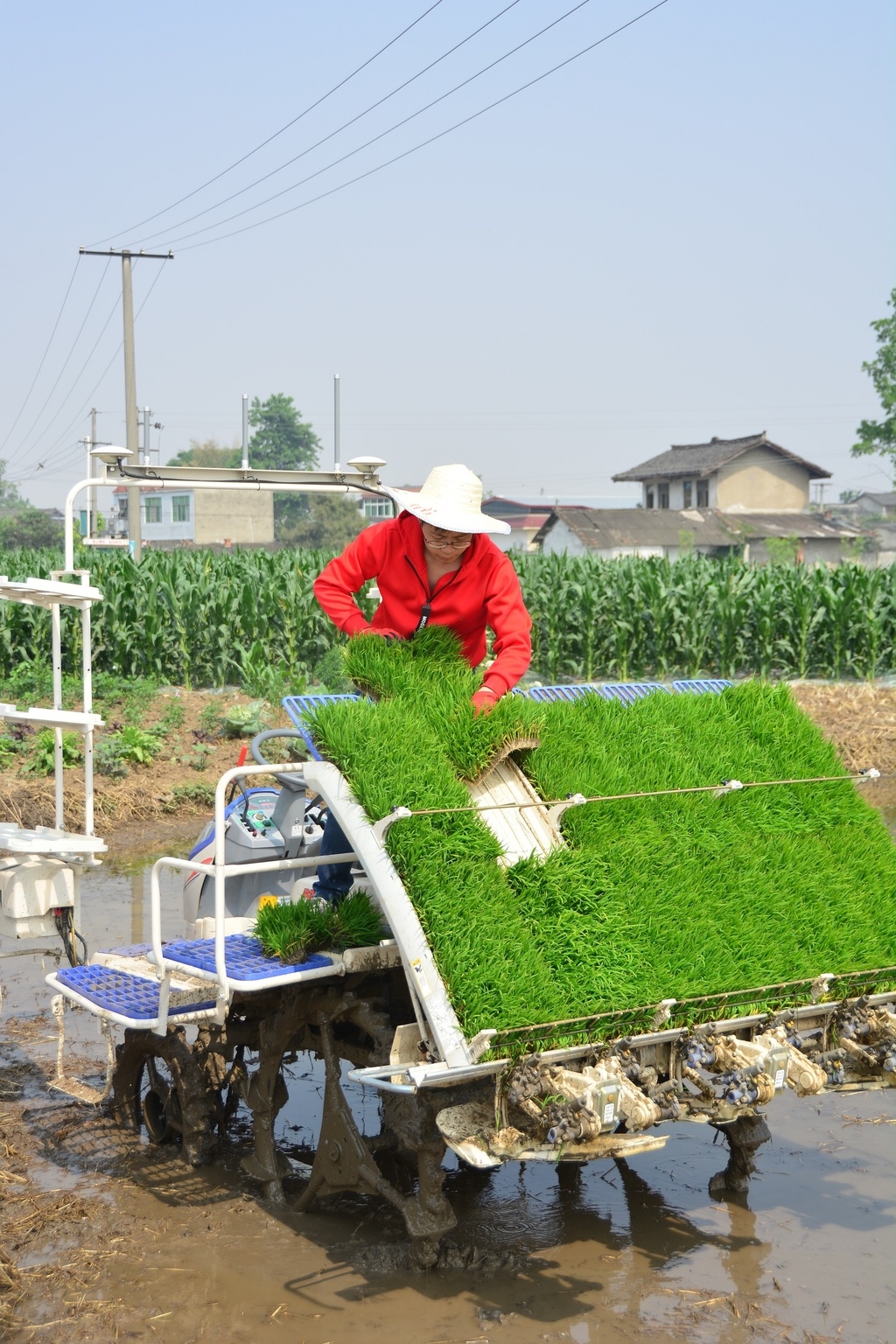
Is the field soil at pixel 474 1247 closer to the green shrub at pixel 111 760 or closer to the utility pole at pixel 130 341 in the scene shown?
the green shrub at pixel 111 760

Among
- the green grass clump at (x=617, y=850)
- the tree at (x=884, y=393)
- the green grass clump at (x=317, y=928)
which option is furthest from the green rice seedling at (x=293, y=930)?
the tree at (x=884, y=393)

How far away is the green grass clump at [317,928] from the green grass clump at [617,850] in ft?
2.19

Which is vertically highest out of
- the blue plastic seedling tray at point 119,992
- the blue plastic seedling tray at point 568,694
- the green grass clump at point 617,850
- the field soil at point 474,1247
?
the blue plastic seedling tray at point 568,694

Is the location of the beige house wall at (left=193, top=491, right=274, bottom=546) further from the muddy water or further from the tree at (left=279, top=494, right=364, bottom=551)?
the muddy water

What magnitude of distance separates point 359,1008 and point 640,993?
1094mm

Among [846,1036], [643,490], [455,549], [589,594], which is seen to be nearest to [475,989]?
[846,1036]

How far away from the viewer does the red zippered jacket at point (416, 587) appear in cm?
535

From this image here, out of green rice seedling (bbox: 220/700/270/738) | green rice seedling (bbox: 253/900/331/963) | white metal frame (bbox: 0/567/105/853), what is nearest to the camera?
green rice seedling (bbox: 253/900/331/963)

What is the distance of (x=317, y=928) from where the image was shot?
16.1 feet

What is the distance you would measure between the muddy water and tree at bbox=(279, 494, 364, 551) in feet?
218

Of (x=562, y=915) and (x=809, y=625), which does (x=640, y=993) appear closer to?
(x=562, y=915)

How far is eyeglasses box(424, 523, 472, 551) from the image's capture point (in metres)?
5.22

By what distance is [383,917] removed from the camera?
16.3ft

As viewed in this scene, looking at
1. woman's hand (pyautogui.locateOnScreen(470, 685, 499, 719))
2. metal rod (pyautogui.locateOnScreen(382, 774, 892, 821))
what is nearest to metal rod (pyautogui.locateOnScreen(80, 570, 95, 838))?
woman's hand (pyautogui.locateOnScreen(470, 685, 499, 719))
